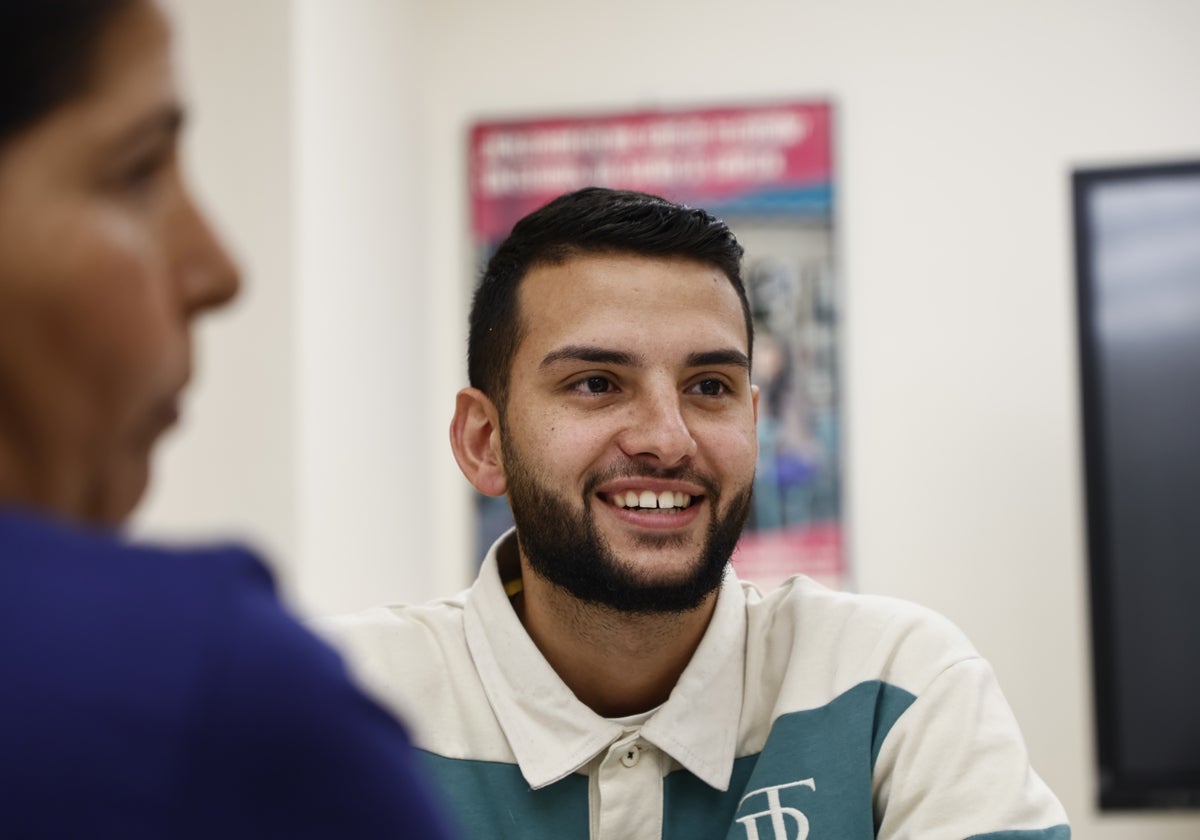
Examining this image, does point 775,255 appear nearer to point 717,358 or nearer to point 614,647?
point 717,358

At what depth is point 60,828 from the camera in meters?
0.31

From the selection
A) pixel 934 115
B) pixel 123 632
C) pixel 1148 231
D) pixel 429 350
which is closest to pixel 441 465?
pixel 429 350

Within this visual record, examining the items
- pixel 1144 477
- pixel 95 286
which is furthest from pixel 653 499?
pixel 1144 477

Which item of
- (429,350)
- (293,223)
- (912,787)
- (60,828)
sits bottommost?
(912,787)

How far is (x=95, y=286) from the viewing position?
376 millimetres

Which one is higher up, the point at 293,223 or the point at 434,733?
the point at 293,223

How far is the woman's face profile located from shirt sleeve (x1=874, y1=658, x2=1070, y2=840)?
35.5 inches

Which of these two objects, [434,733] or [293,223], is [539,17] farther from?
[434,733]

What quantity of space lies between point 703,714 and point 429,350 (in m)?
2.19

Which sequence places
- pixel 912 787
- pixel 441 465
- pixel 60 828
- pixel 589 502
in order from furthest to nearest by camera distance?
pixel 441 465 → pixel 589 502 → pixel 912 787 → pixel 60 828

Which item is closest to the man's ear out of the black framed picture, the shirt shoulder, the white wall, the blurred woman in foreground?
Answer: the shirt shoulder

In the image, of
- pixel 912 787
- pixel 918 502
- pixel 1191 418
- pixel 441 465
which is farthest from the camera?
pixel 441 465

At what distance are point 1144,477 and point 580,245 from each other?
1822 millimetres

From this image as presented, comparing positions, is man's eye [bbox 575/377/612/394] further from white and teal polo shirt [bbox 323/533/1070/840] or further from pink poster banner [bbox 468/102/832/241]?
pink poster banner [bbox 468/102/832/241]
